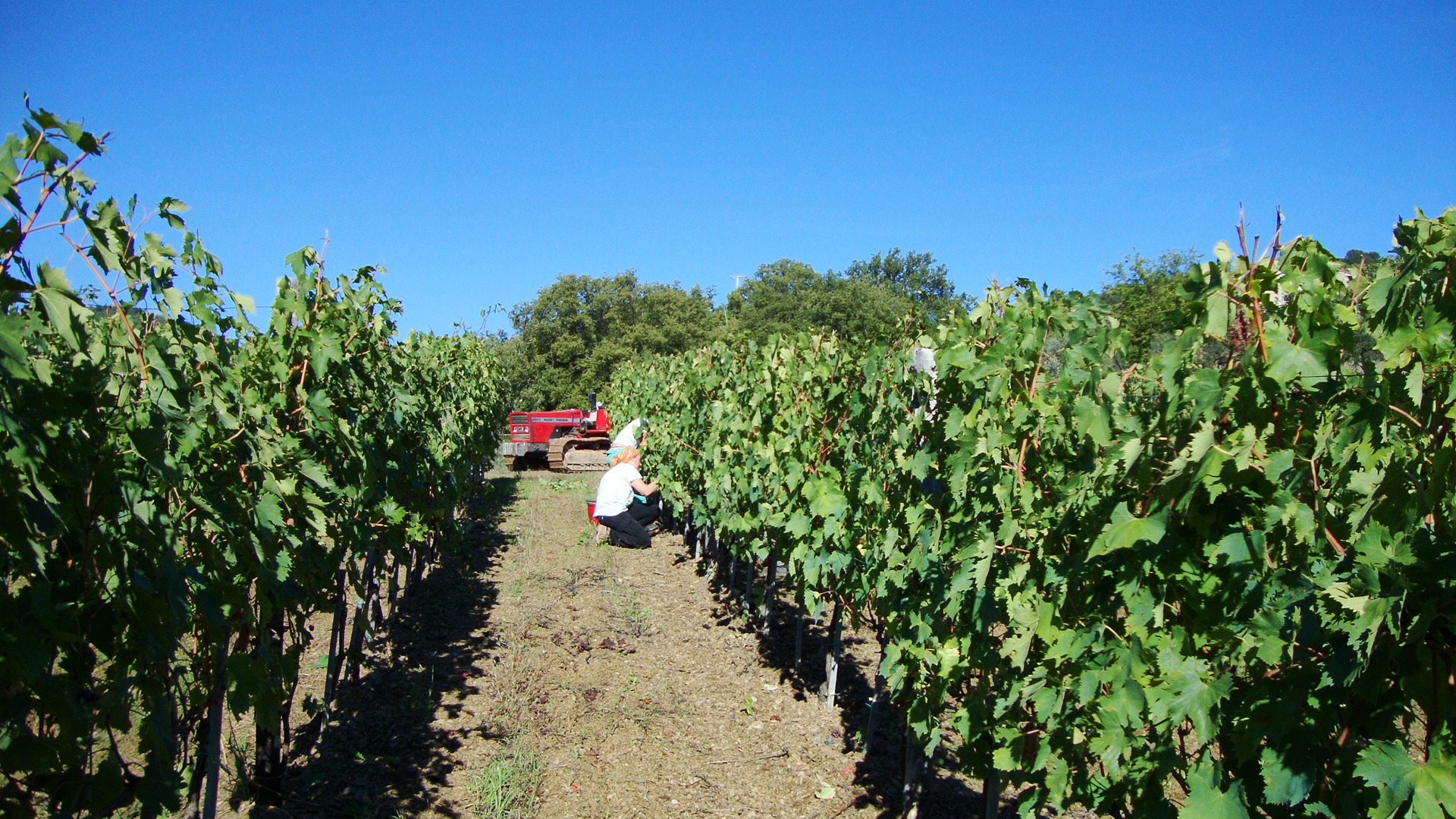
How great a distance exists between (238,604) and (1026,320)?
8.74 ft

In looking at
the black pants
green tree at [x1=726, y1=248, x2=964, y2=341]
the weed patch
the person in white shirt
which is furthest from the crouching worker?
green tree at [x1=726, y1=248, x2=964, y2=341]

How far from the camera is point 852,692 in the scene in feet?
18.2

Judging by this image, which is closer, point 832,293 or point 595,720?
point 595,720

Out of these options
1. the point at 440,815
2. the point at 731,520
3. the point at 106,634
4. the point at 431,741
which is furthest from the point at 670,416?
the point at 106,634

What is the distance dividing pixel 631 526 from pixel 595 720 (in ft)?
16.0

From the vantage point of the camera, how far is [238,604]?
2.59 metres

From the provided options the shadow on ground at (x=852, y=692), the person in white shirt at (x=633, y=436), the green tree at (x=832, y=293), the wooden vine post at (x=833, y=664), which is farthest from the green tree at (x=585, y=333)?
the wooden vine post at (x=833, y=664)

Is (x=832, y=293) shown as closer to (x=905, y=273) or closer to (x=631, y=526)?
(x=905, y=273)

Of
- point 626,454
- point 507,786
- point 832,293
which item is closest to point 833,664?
point 507,786

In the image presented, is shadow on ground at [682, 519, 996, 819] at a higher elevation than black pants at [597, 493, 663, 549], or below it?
below

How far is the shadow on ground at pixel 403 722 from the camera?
394cm

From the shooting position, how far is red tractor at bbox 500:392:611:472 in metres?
19.7

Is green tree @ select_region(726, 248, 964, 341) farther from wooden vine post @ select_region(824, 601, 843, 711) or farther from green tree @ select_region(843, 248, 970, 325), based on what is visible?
wooden vine post @ select_region(824, 601, 843, 711)

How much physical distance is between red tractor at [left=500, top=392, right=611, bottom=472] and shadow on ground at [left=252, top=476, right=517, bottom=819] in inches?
462
